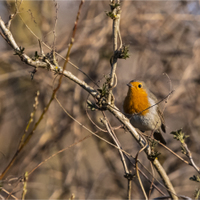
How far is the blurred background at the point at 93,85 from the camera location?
512cm

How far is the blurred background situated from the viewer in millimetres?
5117

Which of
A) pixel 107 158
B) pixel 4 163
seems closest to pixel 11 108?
pixel 4 163

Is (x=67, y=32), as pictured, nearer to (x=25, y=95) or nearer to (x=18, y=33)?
(x=18, y=33)

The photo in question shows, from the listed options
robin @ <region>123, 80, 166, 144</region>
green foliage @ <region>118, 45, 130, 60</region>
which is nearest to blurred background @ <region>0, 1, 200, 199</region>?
robin @ <region>123, 80, 166, 144</region>

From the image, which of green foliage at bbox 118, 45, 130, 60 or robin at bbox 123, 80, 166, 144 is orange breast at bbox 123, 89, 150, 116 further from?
green foliage at bbox 118, 45, 130, 60

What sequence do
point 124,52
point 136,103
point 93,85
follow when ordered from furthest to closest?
point 93,85
point 136,103
point 124,52

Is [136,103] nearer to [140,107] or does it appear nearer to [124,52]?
[140,107]

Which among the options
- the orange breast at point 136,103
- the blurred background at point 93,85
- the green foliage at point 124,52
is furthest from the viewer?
the blurred background at point 93,85

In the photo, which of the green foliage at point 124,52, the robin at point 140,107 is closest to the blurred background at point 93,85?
the robin at point 140,107

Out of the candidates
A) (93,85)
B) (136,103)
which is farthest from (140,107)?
(93,85)

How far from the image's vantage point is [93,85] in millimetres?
5312

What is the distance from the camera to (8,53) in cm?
499

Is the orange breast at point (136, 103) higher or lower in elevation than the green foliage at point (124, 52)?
higher

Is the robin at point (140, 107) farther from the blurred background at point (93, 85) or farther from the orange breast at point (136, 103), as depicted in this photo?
the blurred background at point (93, 85)
